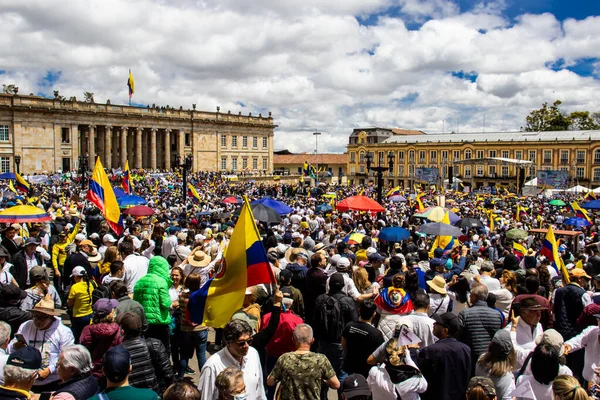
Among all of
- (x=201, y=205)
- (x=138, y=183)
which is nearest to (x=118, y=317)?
(x=201, y=205)

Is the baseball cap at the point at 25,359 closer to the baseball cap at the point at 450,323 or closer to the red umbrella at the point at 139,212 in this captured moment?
the baseball cap at the point at 450,323

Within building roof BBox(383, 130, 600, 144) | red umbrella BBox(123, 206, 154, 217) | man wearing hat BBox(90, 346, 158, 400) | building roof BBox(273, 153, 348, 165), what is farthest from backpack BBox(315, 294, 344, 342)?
building roof BBox(273, 153, 348, 165)

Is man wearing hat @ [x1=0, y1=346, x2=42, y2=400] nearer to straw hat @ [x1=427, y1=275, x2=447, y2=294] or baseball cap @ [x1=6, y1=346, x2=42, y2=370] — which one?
baseball cap @ [x1=6, y1=346, x2=42, y2=370]

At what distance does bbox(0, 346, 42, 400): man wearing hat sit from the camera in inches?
144

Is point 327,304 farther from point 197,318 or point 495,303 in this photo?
point 495,303

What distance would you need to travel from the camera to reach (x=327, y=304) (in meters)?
5.79

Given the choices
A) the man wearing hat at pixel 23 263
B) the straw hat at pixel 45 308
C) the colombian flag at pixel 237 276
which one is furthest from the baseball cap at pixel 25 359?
the man wearing hat at pixel 23 263

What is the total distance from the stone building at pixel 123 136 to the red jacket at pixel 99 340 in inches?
2188

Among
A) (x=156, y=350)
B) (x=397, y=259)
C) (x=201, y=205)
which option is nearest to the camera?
(x=156, y=350)

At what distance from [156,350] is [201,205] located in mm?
20676

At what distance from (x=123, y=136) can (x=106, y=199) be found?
5177 centimetres

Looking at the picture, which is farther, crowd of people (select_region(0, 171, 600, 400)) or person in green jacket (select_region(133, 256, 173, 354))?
person in green jacket (select_region(133, 256, 173, 354))

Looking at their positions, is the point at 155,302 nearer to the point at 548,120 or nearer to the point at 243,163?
the point at 243,163

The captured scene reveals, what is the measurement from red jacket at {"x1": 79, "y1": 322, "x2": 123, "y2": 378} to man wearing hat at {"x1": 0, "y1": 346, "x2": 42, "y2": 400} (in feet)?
3.05
